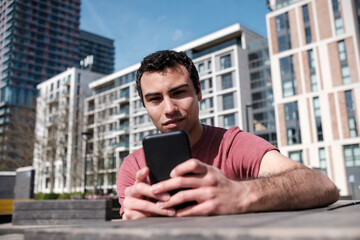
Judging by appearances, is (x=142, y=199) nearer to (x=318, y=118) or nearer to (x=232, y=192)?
(x=232, y=192)

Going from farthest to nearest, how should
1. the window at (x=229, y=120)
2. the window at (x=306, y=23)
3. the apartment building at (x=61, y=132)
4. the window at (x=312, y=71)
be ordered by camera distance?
the apartment building at (x=61, y=132) < the window at (x=229, y=120) < the window at (x=306, y=23) < the window at (x=312, y=71)

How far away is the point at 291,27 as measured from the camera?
116 feet

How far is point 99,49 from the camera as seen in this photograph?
121 metres

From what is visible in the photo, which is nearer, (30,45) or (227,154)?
(227,154)

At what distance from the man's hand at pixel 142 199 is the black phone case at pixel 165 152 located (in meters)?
0.04

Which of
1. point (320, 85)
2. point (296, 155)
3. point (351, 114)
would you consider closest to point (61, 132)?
point (296, 155)

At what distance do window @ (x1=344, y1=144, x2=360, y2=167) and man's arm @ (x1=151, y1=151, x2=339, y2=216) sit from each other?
3266cm

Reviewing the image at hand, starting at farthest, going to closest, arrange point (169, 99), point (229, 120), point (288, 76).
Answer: point (229, 120) < point (288, 76) < point (169, 99)

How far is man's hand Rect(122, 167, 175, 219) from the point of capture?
1118mm

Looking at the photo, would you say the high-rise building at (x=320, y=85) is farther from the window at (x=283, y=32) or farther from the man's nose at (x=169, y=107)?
the man's nose at (x=169, y=107)

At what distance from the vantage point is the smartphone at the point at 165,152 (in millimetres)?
1155

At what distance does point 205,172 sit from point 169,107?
0.98 m

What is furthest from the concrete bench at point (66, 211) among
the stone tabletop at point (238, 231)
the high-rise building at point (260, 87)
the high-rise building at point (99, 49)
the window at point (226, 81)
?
the high-rise building at point (99, 49)

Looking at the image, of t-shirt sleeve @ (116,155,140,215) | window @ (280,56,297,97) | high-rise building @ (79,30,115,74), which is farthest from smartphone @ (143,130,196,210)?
high-rise building @ (79,30,115,74)
